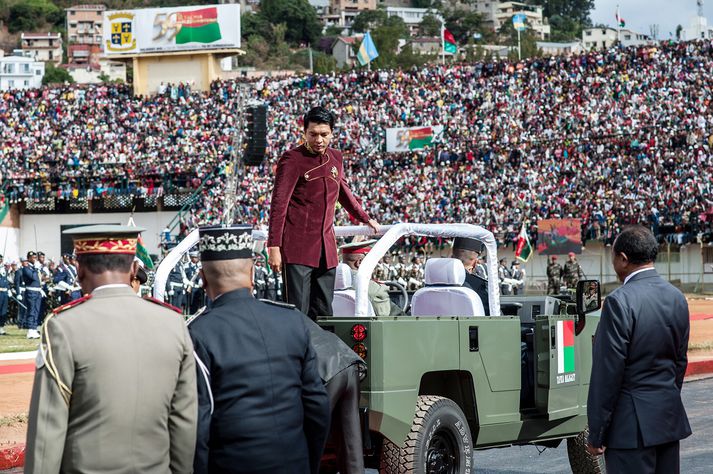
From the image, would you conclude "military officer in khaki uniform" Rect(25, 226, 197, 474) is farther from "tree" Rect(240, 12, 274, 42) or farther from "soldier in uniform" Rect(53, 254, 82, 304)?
"tree" Rect(240, 12, 274, 42)

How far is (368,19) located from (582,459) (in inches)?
6709

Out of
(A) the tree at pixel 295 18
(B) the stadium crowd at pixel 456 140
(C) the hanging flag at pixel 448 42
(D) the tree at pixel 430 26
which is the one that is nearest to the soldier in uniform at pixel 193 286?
(B) the stadium crowd at pixel 456 140

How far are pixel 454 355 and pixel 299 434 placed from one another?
9.13 feet

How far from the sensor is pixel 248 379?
454cm

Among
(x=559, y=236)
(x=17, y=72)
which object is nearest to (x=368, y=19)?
(x=17, y=72)

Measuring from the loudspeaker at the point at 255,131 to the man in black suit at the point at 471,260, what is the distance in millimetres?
27330

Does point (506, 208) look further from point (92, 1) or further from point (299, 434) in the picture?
point (92, 1)

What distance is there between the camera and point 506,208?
148 ft

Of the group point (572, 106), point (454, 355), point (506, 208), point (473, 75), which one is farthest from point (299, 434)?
point (473, 75)

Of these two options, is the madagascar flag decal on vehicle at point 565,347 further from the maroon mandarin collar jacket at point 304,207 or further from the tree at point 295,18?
the tree at point 295,18

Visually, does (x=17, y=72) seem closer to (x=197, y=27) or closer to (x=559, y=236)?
(x=197, y=27)

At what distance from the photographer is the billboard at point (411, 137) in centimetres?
5044

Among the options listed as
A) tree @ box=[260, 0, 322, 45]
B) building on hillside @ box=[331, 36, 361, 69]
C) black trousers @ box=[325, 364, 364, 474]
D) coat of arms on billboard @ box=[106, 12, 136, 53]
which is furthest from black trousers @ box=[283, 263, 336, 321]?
tree @ box=[260, 0, 322, 45]

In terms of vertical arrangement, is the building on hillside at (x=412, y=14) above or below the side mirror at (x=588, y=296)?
above
